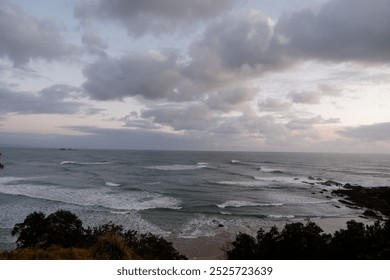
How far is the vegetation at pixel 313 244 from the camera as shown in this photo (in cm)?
1404

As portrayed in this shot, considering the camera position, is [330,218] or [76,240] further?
[330,218]

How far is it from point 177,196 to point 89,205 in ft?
41.1

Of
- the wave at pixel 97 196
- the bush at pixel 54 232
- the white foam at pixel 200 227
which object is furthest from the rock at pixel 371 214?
the bush at pixel 54 232

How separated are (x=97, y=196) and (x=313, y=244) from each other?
1293 inches

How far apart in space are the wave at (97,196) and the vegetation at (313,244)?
20.8m

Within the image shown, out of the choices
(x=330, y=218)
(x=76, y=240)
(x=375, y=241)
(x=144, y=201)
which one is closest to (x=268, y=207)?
(x=330, y=218)

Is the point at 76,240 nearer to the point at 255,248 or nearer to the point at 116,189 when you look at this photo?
the point at 255,248

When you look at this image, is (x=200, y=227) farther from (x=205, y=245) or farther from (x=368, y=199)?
(x=368, y=199)

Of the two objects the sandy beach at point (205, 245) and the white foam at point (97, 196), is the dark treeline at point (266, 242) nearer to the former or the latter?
the sandy beach at point (205, 245)

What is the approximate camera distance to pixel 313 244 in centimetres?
1512

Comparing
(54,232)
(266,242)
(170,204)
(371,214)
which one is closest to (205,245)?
(266,242)

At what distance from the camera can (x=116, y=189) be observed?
47.8 meters

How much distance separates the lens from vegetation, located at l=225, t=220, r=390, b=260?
14.0 metres
